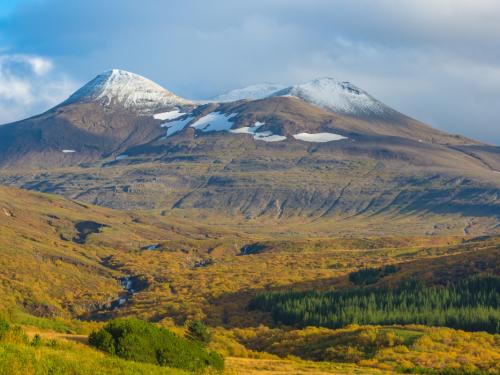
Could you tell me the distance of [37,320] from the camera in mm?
54188

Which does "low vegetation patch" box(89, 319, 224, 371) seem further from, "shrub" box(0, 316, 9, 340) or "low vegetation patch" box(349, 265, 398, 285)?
"low vegetation patch" box(349, 265, 398, 285)

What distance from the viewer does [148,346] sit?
34000 millimetres

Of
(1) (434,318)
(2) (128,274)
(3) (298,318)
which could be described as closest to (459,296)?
(1) (434,318)

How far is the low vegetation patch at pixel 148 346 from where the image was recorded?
33562 millimetres

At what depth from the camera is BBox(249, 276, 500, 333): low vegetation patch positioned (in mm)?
98562

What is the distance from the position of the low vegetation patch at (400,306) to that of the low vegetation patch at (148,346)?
6514 cm

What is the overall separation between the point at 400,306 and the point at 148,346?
272 ft

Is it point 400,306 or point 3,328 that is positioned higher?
point 3,328

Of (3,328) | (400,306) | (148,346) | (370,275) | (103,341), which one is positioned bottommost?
(400,306)

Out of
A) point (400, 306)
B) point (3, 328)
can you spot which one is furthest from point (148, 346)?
point (400, 306)

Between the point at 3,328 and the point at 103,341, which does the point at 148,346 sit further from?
the point at 3,328

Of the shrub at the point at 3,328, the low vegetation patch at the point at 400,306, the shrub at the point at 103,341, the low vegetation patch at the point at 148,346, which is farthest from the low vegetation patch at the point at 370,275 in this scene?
the shrub at the point at 3,328

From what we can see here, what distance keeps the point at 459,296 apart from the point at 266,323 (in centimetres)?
2917

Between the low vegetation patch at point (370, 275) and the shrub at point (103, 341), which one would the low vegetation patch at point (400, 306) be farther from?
the shrub at point (103, 341)
